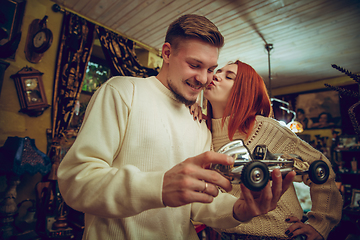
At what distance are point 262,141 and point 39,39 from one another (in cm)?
356

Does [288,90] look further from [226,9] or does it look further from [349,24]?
[226,9]

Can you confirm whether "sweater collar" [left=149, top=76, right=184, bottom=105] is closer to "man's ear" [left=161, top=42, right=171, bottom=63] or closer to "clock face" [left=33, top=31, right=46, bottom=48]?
"man's ear" [left=161, top=42, right=171, bottom=63]

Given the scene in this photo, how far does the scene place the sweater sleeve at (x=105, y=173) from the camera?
0.68 metres

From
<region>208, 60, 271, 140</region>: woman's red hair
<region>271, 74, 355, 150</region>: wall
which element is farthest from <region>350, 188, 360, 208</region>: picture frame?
<region>208, 60, 271, 140</region>: woman's red hair

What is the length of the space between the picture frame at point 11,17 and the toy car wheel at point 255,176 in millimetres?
3597

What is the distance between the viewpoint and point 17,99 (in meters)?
2.93

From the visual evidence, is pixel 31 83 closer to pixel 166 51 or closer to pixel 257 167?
pixel 166 51

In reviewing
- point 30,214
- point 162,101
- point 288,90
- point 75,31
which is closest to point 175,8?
point 75,31

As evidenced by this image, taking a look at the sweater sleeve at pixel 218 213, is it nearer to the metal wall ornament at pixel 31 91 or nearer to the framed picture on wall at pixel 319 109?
the metal wall ornament at pixel 31 91

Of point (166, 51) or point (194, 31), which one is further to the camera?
point (166, 51)

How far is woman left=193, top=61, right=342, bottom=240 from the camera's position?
1.38 meters

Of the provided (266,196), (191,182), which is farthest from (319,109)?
(191,182)

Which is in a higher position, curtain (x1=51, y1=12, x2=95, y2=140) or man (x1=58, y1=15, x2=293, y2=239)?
curtain (x1=51, y1=12, x2=95, y2=140)

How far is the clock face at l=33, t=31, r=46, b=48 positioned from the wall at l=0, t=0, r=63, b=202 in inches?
5.4
